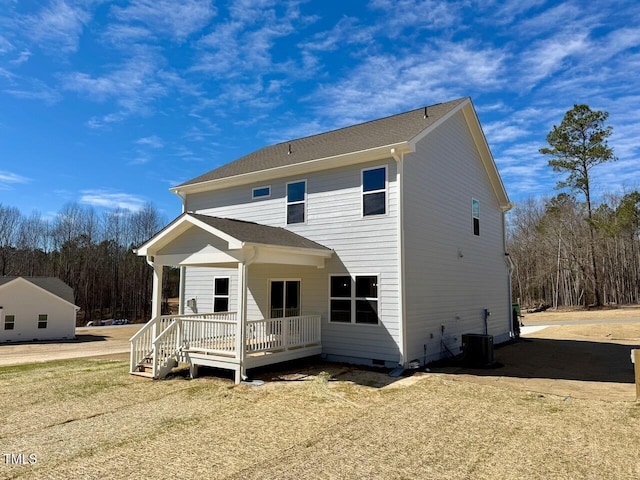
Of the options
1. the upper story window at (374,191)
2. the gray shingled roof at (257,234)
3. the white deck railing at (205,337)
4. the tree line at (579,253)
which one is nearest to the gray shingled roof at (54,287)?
the white deck railing at (205,337)

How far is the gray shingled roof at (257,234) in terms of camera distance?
9.39m

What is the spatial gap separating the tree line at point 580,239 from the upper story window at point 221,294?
27257 millimetres

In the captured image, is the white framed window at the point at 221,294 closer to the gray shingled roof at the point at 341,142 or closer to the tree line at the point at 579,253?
the gray shingled roof at the point at 341,142

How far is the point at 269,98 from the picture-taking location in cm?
1554

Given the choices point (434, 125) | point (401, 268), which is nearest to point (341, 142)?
point (434, 125)

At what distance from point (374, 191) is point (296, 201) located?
2.69 m

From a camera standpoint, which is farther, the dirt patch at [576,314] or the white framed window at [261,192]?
the dirt patch at [576,314]

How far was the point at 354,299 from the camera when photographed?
35.7 ft

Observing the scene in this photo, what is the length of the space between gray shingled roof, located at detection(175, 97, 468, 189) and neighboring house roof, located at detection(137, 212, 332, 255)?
103 inches

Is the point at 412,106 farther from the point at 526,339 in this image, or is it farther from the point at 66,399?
the point at 66,399

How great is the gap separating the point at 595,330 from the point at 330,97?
17.4 meters

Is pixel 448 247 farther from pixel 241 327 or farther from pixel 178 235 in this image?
pixel 178 235

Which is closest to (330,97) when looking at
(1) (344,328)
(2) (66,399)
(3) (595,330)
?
(1) (344,328)

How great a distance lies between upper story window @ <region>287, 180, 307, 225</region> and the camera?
12.3 m
